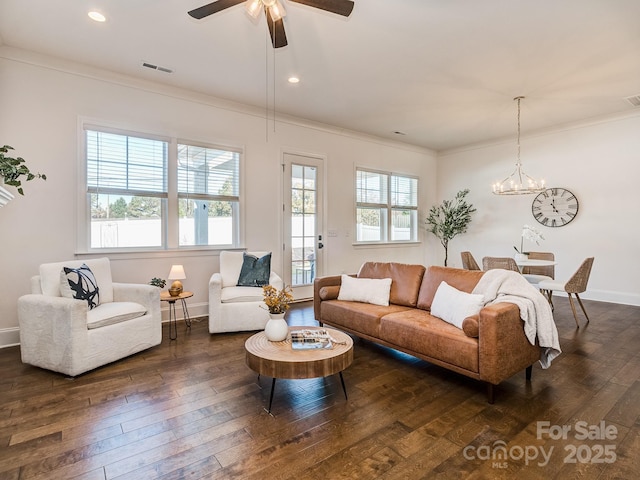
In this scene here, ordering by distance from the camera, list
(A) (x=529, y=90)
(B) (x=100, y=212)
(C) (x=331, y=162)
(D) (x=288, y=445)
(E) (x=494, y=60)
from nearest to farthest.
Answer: (D) (x=288, y=445) < (E) (x=494, y=60) < (B) (x=100, y=212) < (A) (x=529, y=90) < (C) (x=331, y=162)

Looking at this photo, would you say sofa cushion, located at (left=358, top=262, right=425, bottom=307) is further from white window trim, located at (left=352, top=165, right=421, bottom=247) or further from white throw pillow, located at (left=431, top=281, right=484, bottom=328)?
white window trim, located at (left=352, top=165, right=421, bottom=247)

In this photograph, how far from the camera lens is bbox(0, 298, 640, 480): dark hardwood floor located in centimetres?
169

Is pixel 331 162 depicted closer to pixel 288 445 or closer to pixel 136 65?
pixel 136 65

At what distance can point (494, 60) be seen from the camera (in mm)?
3609

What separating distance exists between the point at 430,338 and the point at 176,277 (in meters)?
2.91

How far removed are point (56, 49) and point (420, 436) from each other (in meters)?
4.71

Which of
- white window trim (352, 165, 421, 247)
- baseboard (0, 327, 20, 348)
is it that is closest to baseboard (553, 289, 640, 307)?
white window trim (352, 165, 421, 247)

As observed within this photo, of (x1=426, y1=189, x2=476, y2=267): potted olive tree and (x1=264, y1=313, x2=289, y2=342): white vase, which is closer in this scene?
(x1=264, y1=313, x2=289, y2=342): white vase

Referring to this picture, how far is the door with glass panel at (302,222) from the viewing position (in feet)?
17.6

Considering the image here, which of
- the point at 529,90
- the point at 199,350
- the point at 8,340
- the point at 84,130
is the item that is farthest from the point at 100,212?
the point at 529,90

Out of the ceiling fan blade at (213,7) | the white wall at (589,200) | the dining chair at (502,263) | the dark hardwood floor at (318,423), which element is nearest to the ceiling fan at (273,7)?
the ceiling fan blade at (213,7)

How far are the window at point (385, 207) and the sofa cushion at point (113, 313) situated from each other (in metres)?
4.04

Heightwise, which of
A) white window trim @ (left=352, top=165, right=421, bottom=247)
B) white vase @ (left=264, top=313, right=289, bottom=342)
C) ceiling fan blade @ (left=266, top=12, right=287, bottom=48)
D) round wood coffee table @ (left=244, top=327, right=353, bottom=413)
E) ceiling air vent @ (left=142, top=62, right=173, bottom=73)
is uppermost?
ceiling air vent @ (left=142, top=62, right=173, bottom=73)

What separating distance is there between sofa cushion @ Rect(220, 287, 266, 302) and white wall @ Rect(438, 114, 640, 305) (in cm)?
517
